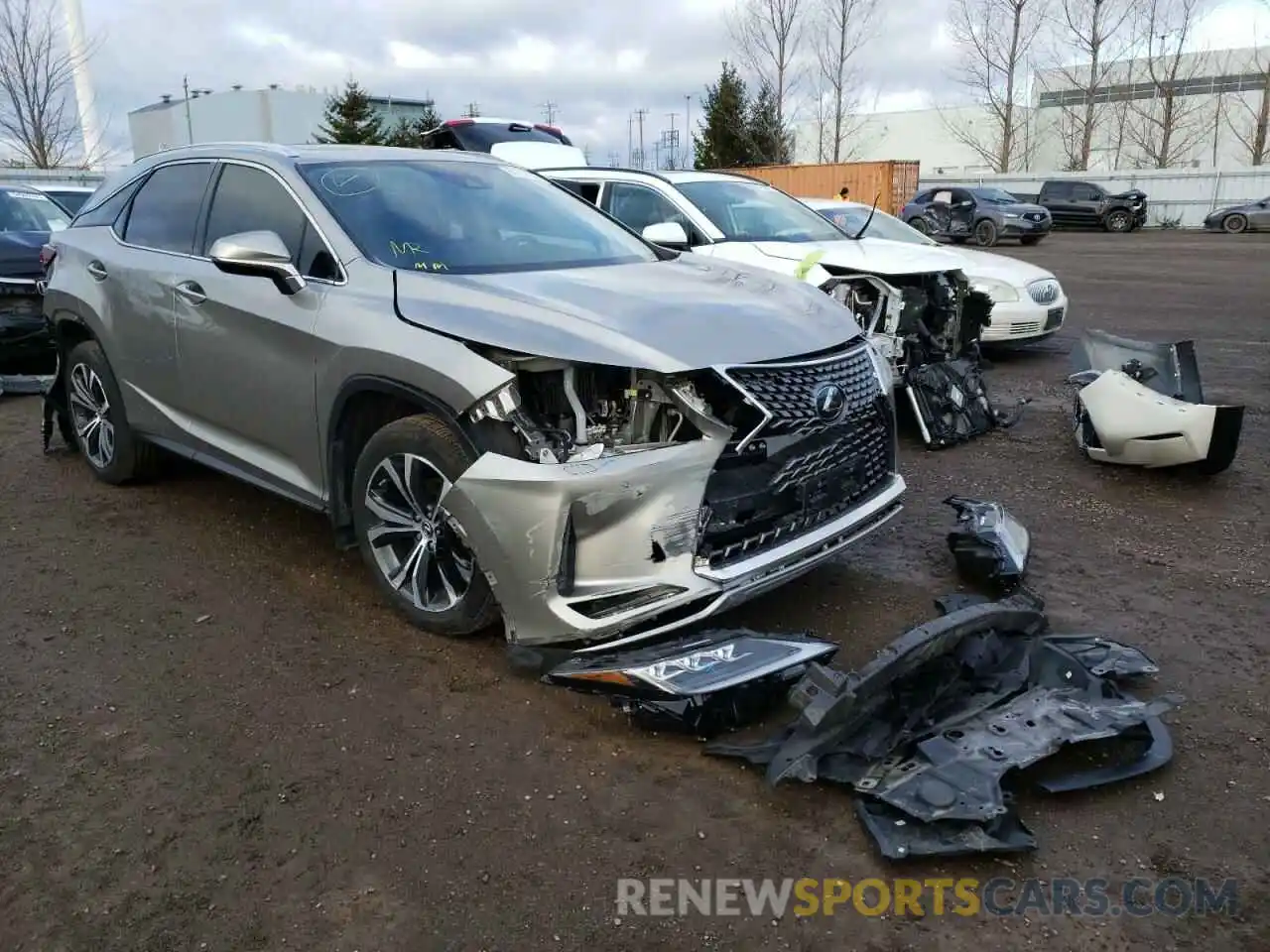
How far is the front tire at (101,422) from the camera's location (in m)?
5.22

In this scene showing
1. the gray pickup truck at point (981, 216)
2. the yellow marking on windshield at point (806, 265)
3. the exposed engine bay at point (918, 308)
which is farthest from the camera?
the gray pickup truck at point (981, 216)

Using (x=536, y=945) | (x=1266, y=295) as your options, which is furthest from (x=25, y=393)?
(x=1266, y=295)

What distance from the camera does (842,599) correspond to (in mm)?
4070

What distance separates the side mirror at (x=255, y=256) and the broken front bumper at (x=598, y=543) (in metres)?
1.22

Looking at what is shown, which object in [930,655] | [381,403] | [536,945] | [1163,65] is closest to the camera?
[536,945]

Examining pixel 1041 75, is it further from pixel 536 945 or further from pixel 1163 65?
pixel 536 945

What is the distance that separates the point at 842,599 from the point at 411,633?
1.77m

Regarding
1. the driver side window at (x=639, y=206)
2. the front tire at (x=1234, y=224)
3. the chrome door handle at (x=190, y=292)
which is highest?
the front tire at (x=1234, y=224)

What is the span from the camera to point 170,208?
4.83 m

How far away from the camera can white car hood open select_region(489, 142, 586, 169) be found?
11539mm

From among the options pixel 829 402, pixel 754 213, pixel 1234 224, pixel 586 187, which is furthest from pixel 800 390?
pixel 1234 224

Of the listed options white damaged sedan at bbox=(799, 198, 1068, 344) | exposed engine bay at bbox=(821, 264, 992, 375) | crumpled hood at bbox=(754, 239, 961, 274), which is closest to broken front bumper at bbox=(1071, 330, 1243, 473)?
exposed engine bay at bbox=(821, 264, 992, 375)

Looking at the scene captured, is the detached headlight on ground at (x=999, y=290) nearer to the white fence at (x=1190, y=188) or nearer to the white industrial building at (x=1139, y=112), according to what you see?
the white fence at (x=1190, y=188)

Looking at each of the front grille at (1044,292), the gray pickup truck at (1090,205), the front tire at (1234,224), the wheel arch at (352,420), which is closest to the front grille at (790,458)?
the wheel arch at (352,420)
